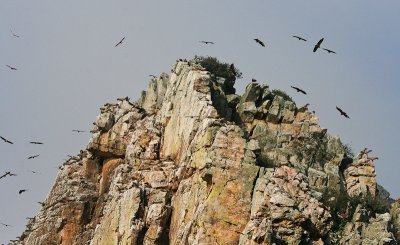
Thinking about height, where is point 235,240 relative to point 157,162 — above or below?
below

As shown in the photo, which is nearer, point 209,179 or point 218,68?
point 209,179

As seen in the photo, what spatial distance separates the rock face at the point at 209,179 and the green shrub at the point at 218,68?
2682 millimetres

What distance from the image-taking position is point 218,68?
99.1m

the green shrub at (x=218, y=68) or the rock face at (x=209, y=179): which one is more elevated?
the green shrub at (x=218, y=68)

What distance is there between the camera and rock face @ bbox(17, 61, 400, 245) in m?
68.1

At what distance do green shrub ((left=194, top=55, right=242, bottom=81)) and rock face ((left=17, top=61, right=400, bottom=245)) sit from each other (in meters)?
2.68

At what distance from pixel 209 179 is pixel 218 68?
29.8m

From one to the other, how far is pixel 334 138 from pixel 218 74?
14253 millimetres

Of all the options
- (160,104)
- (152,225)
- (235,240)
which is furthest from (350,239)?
(160,104)

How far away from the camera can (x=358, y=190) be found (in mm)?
83562

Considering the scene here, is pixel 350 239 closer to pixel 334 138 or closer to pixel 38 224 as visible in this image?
pixel 334 138

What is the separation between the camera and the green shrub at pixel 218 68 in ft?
321

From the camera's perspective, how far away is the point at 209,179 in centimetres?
7094

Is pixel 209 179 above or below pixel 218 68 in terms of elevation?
below
